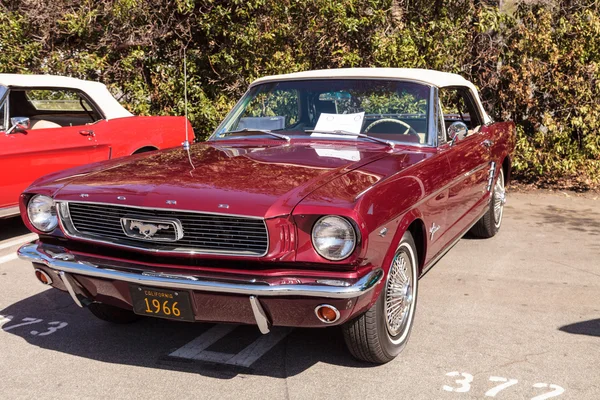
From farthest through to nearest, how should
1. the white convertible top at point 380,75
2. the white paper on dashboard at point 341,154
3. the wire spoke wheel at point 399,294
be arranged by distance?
the white convertible top at point 380,75 < the white paper on dashboard at point 341,154 < the wire spoke wheel at point 399,294

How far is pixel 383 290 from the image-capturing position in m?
3.49

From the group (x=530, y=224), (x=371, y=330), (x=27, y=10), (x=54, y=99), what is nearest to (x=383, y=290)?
(x=371, y=330)

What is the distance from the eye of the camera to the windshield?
4.70 meters

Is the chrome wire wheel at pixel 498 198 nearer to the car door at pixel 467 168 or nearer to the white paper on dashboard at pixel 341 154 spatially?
the car door at pixel 467 168

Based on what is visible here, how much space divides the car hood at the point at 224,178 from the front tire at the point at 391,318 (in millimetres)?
522

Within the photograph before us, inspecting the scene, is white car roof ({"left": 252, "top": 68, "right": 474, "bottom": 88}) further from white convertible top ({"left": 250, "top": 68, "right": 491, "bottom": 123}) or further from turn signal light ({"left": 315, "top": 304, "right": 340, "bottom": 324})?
turn signal light ({"left": 315, "top": 304, "right": 340, "bottom": 324})

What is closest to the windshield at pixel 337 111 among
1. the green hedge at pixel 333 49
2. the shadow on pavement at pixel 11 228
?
the shadow on pavement at pixel 11 228

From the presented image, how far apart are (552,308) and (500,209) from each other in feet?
7.35

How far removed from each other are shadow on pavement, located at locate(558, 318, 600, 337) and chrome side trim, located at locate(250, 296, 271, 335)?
6.52 feet

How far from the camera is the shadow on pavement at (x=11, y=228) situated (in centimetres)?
693

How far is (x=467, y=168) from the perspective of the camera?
16.6ft

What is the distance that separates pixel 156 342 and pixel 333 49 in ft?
20.8

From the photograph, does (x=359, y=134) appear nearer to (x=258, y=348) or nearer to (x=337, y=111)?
(x=337, y=111)

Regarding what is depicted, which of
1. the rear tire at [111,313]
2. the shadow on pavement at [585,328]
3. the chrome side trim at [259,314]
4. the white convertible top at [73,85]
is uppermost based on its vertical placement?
the white convertible top at [73,85]
